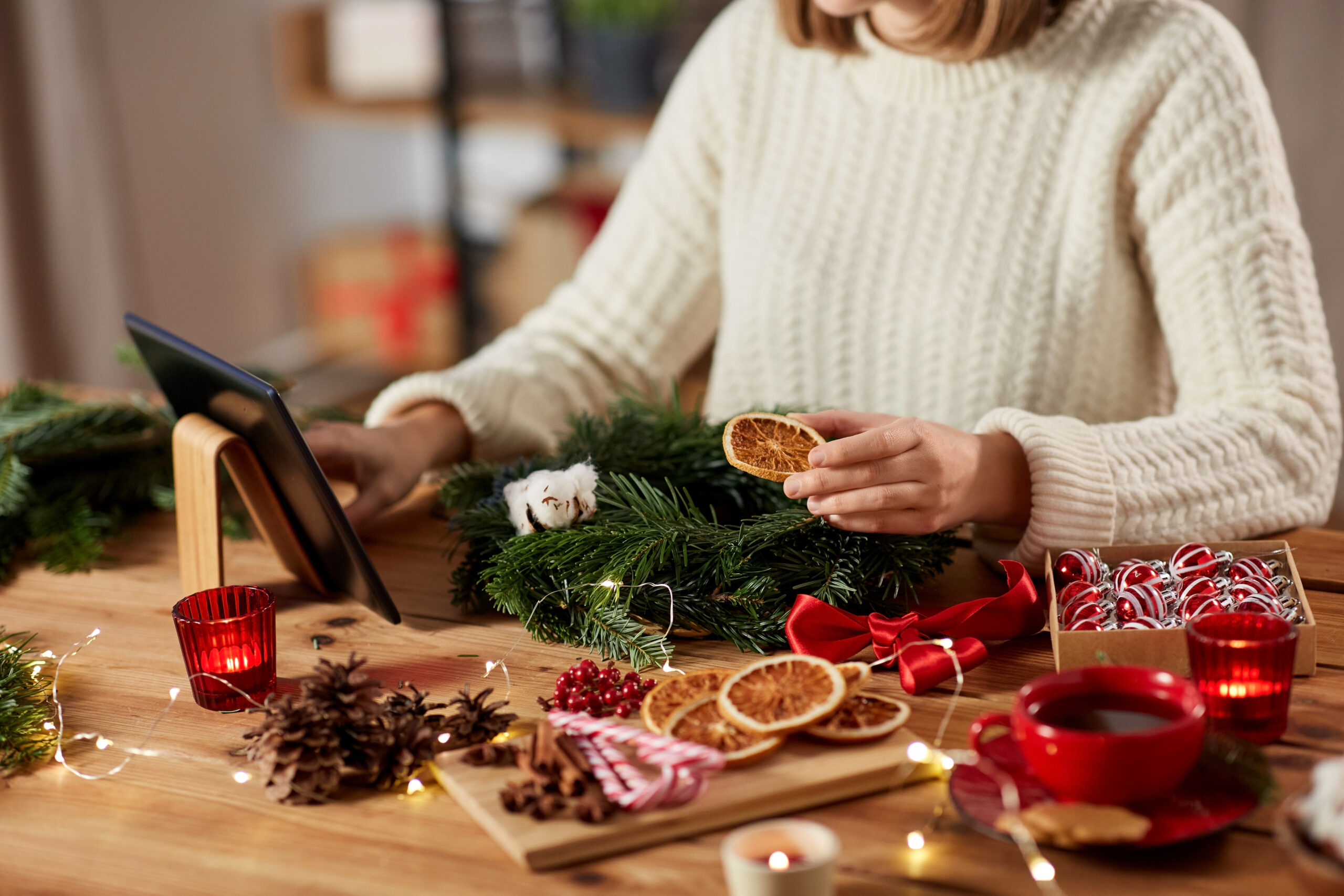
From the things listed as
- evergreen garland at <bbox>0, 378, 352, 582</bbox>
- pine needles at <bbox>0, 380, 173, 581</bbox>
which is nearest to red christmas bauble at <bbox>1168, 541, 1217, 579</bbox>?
evergreen garland at <bbox>0, 378, 352, 582</bbox>

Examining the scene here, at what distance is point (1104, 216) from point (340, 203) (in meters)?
2.95

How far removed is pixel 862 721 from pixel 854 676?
0.03 meters

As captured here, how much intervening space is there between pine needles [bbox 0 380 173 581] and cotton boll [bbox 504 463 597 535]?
0.44 m

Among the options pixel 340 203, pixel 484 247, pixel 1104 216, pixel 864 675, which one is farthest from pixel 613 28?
pixel 864 675

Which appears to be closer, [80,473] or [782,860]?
[782,860]

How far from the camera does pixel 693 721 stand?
716 mm

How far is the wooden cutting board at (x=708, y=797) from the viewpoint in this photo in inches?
24.7

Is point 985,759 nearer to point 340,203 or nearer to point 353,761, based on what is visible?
point 353,761

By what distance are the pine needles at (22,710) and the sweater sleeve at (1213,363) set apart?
28.5 inches

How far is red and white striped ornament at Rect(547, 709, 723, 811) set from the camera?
64 centimetres

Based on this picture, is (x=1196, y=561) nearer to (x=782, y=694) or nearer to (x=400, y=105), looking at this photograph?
(x=782, y=694)

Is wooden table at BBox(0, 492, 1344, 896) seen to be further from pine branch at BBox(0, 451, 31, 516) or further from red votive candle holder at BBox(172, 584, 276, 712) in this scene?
pine branch at BBox(0, 451, 31, 516)

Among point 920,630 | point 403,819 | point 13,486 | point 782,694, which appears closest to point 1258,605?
point 920,630

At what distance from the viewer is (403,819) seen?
2.21ft
